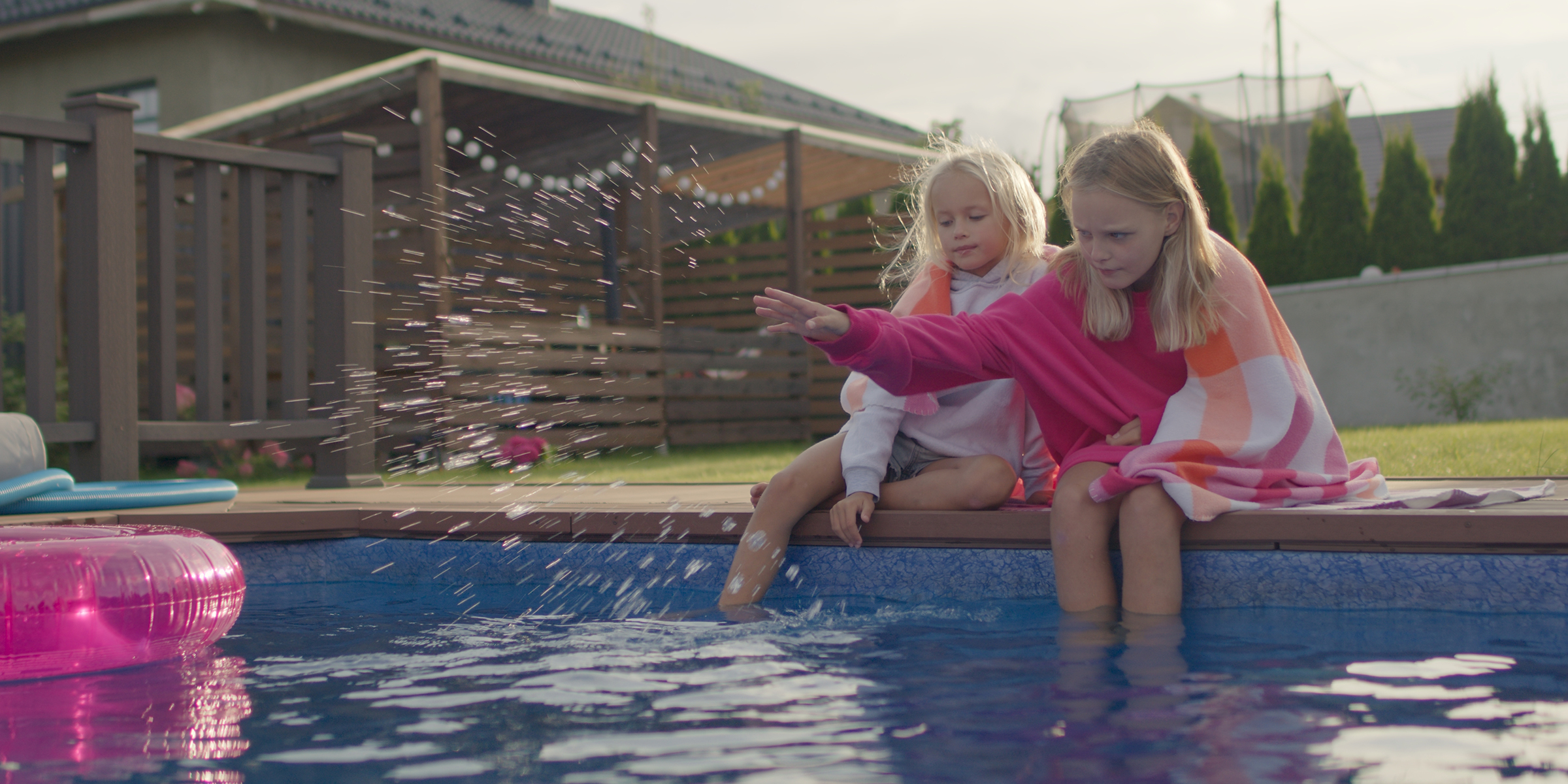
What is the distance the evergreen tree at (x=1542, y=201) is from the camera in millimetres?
12523

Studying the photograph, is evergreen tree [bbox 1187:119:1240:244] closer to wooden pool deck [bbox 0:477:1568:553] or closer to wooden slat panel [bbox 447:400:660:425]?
wooden slat panel [bbox 447:400:660:425]

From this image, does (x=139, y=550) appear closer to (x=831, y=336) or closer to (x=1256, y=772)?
(x=831, y=336)

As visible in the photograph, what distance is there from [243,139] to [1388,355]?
973 centimetres

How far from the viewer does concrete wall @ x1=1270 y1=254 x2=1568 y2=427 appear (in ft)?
32.1

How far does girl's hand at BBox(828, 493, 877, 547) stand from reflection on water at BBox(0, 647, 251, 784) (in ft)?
4.47

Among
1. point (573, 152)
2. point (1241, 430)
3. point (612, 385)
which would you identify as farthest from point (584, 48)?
point (1241, 430)

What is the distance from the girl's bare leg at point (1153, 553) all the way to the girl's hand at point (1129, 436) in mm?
216

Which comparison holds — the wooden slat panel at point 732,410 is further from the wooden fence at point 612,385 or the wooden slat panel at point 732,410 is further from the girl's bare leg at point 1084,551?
the girl's bare leg at point 1084,551

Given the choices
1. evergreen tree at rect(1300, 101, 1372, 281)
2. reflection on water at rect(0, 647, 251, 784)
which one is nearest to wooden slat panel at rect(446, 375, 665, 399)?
reflection on water at rect(0, 647, 251, 784)

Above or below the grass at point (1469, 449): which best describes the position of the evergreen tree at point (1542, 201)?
above

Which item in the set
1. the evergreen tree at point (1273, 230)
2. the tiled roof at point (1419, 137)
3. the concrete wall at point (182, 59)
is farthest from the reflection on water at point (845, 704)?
the tiled roof at point (1419, 137)

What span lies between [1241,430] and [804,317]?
1.02m

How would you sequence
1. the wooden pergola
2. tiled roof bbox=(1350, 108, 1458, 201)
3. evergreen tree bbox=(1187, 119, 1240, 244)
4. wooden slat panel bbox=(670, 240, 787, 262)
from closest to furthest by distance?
the wooden pergola, wooden slat panel bbox=(670, 240, 787, 262), evergreen tree bbox=(1187, 119, 1240, 244), tiled roof bbox=(1350, 108, 1458, 201)

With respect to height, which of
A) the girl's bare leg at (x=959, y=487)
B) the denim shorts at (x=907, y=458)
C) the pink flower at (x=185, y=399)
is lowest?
the girl's bare leg at (x=959, y=487)
